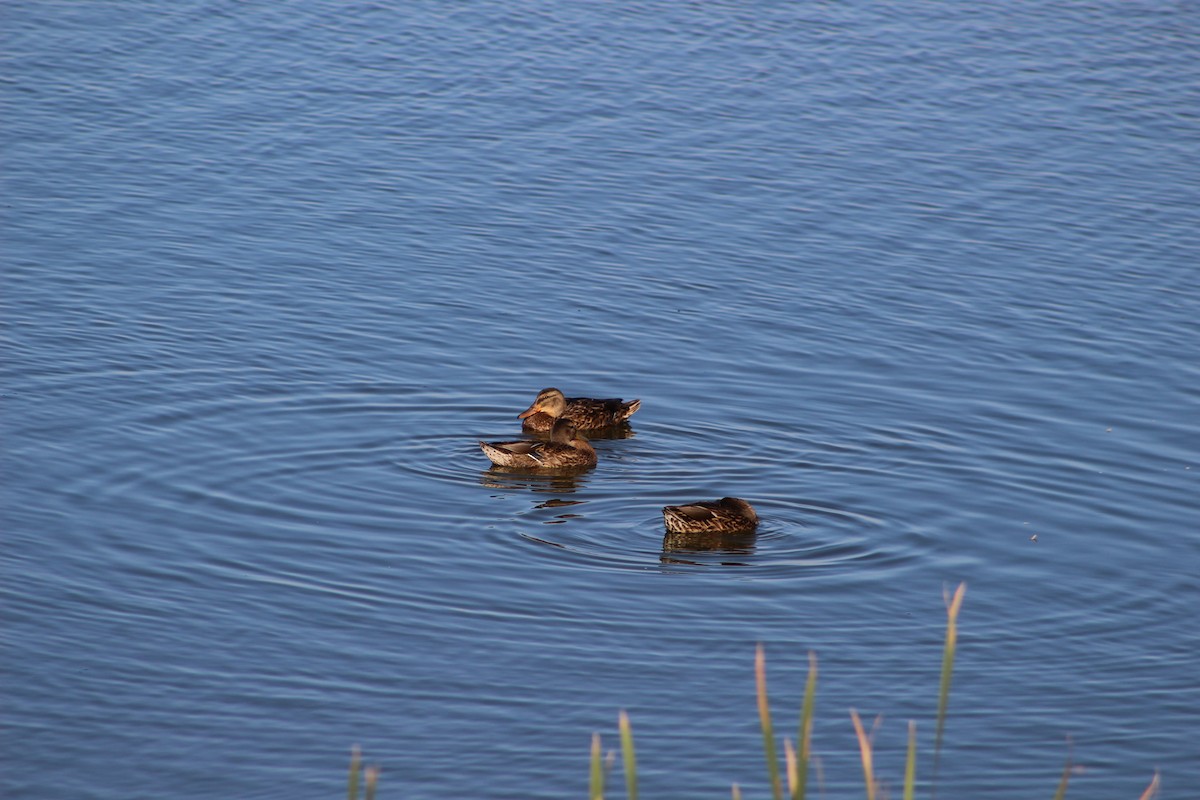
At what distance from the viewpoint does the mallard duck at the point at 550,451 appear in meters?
13.2

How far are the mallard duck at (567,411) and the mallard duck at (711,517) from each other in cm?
209

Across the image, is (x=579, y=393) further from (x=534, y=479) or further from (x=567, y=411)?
(x=534, y=479)

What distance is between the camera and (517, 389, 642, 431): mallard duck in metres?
13.7

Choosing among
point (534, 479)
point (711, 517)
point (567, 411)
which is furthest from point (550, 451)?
point (711, 517)

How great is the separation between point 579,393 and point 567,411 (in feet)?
4.29

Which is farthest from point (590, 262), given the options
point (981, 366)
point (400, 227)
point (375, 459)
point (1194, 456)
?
point (1194, 456)

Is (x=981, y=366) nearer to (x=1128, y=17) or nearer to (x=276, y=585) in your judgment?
(x=276, y=585)

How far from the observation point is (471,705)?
884cm

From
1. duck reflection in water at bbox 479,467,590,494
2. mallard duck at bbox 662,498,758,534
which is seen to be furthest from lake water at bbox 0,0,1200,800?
mallard duck at bbox 662,498,758,534

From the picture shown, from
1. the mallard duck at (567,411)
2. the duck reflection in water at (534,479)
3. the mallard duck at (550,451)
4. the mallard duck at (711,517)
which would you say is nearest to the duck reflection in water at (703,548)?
the mallard duck at (711,517)

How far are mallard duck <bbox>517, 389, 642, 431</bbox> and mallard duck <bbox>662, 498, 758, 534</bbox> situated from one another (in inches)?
82.4

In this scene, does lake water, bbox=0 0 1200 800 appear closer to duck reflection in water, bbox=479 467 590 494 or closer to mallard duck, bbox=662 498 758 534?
duck reflection in water, bbox=479 467 590 494

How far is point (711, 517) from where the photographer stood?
11.4 m

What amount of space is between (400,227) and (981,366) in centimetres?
Answer: 688
